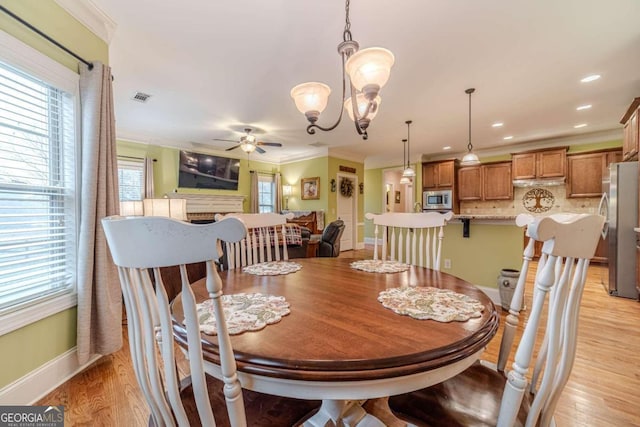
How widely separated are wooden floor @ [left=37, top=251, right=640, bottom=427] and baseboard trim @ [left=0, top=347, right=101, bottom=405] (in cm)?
5

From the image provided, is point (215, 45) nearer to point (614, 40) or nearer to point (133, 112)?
point (133, 112)

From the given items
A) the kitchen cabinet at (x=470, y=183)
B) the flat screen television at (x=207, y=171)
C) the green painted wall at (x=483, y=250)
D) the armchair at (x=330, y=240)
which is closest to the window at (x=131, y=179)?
the flat screen television at (x=207, y=171)

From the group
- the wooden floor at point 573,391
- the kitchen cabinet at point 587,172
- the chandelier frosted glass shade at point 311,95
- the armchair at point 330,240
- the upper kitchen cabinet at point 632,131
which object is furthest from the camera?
the kitchen cabinet at point 587,172

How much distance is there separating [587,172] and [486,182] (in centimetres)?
169

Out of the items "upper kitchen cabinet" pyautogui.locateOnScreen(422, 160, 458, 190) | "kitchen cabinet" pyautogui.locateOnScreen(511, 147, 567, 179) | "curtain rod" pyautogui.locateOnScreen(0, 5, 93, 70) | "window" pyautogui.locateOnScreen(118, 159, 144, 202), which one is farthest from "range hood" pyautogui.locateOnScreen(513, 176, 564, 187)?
"window" pyautogui.locateOnScreen(118, 159, 144, 202)

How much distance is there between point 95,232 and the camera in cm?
185

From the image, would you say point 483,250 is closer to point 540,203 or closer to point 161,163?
point 540,203

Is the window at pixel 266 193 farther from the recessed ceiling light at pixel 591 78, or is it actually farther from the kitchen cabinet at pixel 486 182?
the recessed ceiling light at pixel 591 78

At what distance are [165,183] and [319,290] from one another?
5678 millimetres

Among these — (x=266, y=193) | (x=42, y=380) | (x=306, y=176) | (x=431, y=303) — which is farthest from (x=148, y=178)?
(x=431, y=303)

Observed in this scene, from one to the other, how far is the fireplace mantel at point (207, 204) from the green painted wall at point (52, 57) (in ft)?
12.9

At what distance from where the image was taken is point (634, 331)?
236 cm

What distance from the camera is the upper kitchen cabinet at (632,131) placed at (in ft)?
10.3

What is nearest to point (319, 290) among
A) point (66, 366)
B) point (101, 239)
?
point (101, 239)
